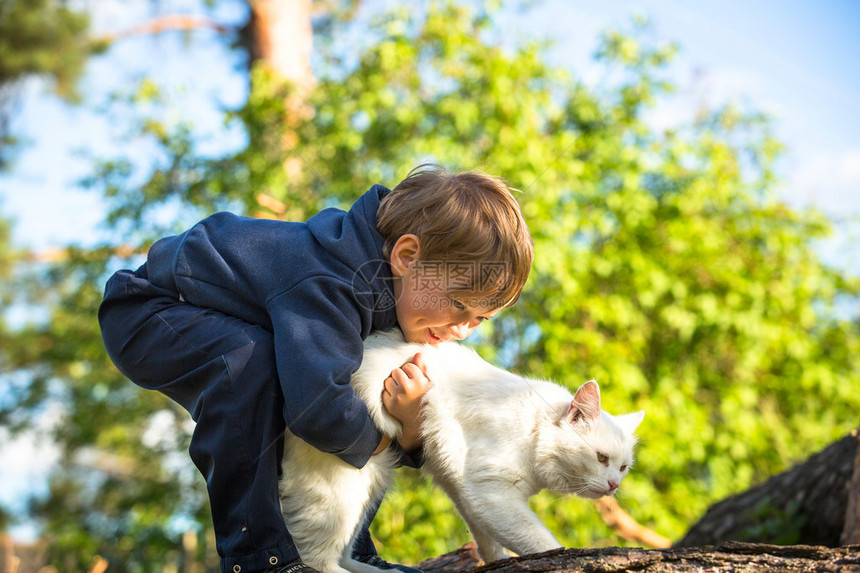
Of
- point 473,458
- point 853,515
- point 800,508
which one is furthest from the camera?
point 800,508

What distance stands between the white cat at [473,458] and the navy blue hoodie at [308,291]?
0.10 m

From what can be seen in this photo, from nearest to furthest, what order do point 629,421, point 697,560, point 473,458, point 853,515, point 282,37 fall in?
1. point 697,560
2. point 473,458
3. point 629,421
4. point 853,515
5. point 282,37

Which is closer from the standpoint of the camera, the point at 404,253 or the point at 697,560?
the point at 697,560

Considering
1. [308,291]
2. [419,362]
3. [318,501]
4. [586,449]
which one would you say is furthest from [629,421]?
[308,291]

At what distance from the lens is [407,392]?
5.32 ft

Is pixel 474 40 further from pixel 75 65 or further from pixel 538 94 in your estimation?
pixel 75 65

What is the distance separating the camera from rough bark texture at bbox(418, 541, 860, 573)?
1.34 m

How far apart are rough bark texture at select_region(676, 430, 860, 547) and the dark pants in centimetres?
192

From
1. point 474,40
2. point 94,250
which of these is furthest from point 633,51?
point 94,250

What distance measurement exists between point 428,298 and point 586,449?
0.57 metres

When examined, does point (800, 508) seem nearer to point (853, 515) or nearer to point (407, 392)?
point (853, 515)

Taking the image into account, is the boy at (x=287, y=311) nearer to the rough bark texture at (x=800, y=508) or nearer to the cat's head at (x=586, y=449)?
the cat's head at (x=586, y=449)

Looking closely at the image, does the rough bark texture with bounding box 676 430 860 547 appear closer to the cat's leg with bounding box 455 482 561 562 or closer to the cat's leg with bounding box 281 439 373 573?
the cat's leg with bounding box 455 482 561 562

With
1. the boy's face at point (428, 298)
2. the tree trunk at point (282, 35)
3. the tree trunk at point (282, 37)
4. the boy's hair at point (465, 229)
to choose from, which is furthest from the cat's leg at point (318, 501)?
the tree trunk at point (282, 35)
